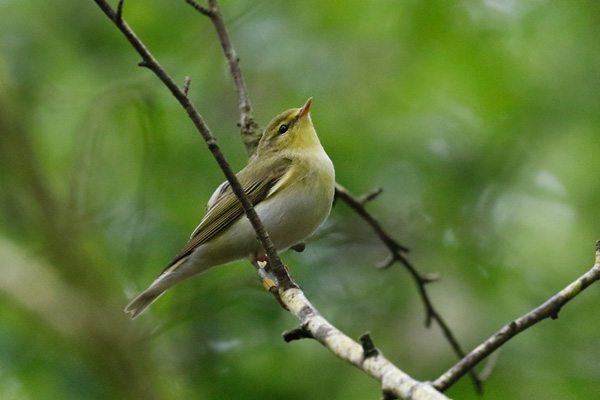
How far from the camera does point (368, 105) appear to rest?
707 centimetres

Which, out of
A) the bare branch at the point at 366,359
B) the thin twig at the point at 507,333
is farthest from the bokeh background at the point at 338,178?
the thin twig at the point at 507,333

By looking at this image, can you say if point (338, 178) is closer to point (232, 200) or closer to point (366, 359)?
point (232, 200)

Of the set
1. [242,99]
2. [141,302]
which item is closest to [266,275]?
[141,302]

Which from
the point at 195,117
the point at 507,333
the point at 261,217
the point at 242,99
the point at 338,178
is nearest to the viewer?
the point at 507,333

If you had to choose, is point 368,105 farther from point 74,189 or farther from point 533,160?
point 74,189

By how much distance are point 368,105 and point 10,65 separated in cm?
367

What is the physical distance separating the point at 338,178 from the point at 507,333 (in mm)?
4187

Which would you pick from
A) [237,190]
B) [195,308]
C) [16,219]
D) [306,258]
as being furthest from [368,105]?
[237,190]

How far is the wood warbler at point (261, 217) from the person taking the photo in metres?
4.75

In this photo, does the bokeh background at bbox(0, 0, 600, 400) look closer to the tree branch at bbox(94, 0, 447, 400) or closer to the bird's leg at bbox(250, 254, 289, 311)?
the bird's leg at bbox(250, 254, 289, 311)

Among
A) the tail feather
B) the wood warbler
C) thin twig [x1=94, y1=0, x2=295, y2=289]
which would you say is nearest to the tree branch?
thin twig [x1=94, y1=0, x2=295, y2=289]

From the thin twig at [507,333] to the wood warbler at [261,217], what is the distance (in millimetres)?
2456

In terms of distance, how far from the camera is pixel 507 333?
92.7 inches

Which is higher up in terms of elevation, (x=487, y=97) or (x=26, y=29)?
(x=26, y=29)
